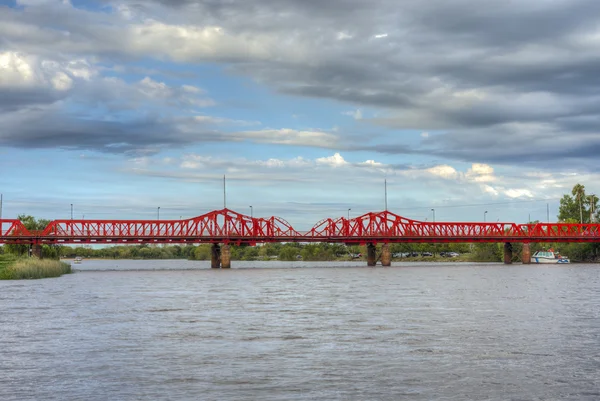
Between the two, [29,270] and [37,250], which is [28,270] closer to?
[29,270]

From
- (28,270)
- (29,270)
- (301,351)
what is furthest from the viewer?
(29,270)

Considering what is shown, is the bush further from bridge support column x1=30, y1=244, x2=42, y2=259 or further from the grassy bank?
bridge support column x1=30, y1=244, x2=42, y2=259

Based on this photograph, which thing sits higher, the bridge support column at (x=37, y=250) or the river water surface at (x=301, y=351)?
the bridge support column at (x=37, y=250)

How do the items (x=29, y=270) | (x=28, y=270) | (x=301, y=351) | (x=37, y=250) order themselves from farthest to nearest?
(x=37, y=250) → (x=29, y=270) → (x=28, y=270) → (x=301, y=351)

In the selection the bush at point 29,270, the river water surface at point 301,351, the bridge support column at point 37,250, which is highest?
the bridge support column at point 37,250

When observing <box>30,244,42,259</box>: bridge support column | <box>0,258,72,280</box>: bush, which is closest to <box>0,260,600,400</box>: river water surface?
<box>0,258,72,280</box>: bush

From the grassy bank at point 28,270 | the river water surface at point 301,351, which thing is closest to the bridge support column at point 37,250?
the grassy bank at point 28,270

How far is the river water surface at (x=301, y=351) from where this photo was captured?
2755 centimetres

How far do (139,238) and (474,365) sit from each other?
540 feet

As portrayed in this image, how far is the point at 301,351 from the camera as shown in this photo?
36.6 metres

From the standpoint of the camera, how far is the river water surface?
1085 inches

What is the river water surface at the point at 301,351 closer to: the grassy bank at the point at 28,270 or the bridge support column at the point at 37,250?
the grassy bank at the point at 28,270

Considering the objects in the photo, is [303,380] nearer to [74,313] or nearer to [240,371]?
[240,371]

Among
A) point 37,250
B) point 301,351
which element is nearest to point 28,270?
point 37,250
